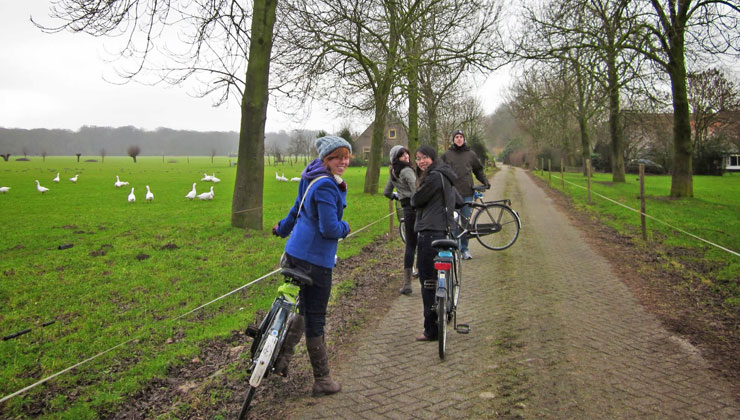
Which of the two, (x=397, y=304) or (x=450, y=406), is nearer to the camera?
(x=450, y=406)

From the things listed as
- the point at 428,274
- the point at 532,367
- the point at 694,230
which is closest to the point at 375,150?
the point at 694,230

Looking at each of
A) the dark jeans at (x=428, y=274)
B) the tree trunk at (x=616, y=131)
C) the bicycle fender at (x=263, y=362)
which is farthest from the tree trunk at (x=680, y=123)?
the bicycle fender at (x=263, y=362)

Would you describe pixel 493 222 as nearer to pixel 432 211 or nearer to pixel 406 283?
pixel 406 283

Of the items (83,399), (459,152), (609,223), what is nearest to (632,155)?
(609,223)

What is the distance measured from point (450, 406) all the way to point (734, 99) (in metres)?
45.5

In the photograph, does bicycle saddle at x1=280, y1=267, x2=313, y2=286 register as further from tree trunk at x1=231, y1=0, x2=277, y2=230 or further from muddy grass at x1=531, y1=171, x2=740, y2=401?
tree trunk at x1=231, y1=0, x2=277, y2=230

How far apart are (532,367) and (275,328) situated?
2.29m

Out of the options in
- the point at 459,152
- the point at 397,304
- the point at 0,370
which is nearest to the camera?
the point at 0,370

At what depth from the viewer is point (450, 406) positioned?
12.1 feet

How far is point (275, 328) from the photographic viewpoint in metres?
3.63

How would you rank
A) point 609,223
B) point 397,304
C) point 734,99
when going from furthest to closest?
1. point 734,99
2. point 609,223
3. point 397,304

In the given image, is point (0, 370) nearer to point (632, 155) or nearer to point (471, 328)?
point (471, 328)

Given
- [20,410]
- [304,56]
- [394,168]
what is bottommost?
[20,410]

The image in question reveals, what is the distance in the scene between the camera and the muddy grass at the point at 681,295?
191 inches
